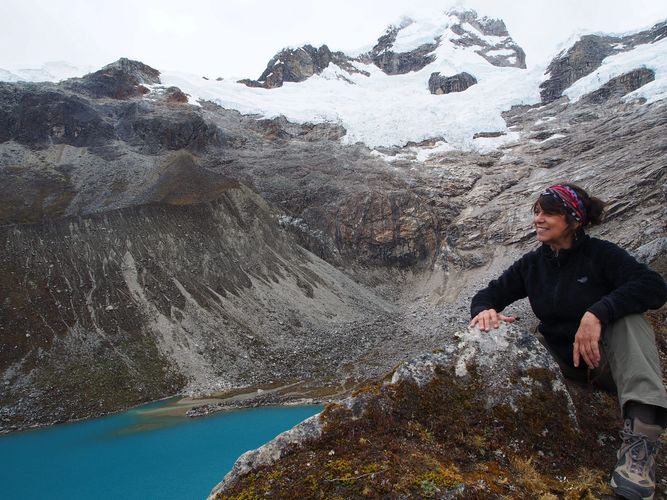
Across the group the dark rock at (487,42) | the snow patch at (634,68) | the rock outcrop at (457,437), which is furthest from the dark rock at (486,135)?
the rock outcrop at (457,437)

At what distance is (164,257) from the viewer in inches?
1919

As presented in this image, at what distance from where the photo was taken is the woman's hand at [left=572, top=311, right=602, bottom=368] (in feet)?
11.0

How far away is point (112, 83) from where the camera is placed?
8988cm

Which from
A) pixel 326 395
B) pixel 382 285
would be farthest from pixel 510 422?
pixel 382 285

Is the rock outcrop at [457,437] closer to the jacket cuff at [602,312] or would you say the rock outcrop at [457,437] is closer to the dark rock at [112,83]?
the jacket cuff at [602,312]

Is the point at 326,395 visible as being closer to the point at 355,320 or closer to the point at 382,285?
the point at 355,320

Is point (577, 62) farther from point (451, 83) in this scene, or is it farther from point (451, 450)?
point (451, 450)

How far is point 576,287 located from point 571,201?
756 millimetres

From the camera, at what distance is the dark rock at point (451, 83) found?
129 meters

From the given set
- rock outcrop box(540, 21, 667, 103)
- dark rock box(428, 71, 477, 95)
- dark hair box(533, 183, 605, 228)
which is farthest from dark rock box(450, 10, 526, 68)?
dark hair box(533, 183, 605, 228)

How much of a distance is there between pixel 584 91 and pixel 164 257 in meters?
89.3

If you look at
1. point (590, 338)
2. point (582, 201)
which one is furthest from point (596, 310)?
point (582, 201)

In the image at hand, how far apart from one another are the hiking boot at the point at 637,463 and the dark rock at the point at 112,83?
101 metres

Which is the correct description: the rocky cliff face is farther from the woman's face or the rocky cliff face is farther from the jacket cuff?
the jacket cuff
